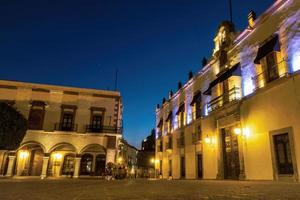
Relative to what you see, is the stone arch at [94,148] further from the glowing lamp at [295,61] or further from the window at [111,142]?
the glowing lamp at [295,61]

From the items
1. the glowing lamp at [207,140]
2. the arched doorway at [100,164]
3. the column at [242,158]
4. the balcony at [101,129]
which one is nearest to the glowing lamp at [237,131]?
the column at [242,158]

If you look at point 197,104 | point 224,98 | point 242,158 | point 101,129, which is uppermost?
point 197,104

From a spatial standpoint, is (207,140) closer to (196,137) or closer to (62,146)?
(196,137)

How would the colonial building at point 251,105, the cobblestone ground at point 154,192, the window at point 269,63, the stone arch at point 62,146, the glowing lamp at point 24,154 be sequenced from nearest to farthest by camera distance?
the cobblestone ground at point 154,192 < the colonial building at point 251,105 < the window at point 269,63 < the stone arch at point 62,146 < the glowing lamp at point 24,154

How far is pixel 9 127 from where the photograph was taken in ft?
55.5

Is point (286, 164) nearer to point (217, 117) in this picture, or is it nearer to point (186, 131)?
point (217, 117)

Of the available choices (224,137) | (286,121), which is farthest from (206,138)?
(286,121)

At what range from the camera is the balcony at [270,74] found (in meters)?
12.8

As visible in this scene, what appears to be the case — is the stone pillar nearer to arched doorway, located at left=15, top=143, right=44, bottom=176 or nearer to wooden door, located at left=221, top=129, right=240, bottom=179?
arched doorway, located at left=15, top=143, right=44, bottom=176

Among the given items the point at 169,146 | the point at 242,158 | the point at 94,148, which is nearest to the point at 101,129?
the point at 94,148

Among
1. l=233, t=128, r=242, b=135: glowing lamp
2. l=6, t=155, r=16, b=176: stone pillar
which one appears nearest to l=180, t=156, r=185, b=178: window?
l=233, t=128, r=242, b=135: glowing lamp

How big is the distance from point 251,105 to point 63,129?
1839 centimetres

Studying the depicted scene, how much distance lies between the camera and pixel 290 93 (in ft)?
39.7

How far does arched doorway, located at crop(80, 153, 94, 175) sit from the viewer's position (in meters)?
27.1
